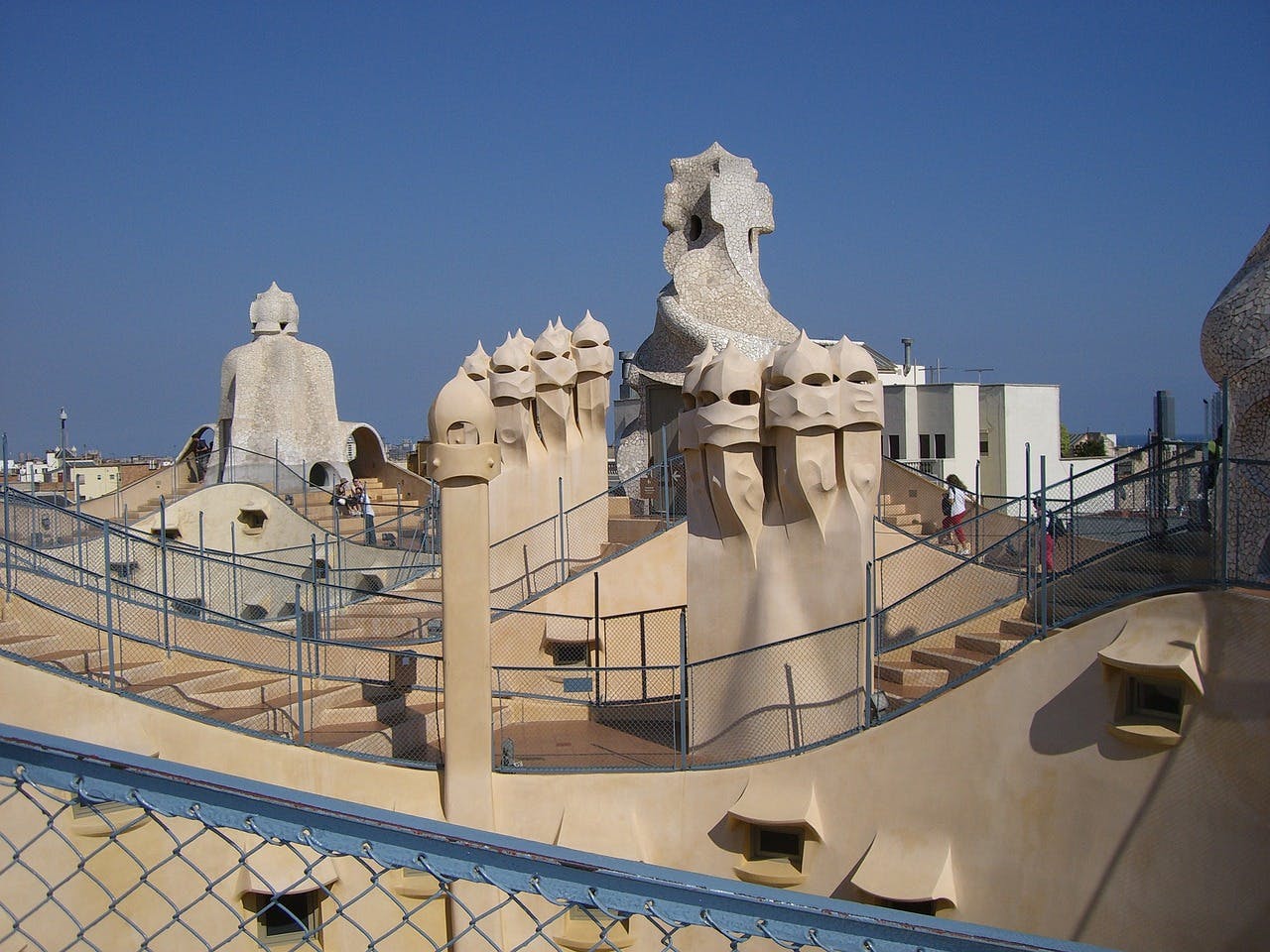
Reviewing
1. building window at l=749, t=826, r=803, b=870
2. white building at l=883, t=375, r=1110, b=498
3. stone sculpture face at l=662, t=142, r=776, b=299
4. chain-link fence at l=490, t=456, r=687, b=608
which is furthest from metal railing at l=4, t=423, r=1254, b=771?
white building at l=883, t=375, r=1110, b=498

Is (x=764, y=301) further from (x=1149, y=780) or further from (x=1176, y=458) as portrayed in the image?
(x=1149, y=780)

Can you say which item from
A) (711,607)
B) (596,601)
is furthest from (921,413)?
(711,607)

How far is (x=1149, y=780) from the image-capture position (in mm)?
6789

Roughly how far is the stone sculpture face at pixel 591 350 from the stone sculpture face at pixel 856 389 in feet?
16.3

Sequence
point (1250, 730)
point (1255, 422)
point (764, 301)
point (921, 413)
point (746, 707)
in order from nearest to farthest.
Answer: point (1250, 730) → point (1255, 422) → point (746, 707) → point (764, 301) → point (921, 413)

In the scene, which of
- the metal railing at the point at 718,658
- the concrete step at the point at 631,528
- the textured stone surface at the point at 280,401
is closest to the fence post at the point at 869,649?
the metal railing at the point at 718,658

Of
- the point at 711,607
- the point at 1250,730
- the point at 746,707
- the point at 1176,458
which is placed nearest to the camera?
the point at 1250,730

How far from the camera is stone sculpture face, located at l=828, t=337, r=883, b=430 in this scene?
8680mm

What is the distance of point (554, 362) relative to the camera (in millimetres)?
13242

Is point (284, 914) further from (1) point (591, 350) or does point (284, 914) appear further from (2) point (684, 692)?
(1) point (591, 350)

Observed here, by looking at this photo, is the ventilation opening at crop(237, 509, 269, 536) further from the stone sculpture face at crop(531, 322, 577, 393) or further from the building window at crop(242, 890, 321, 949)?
the building window at crop(242, 890, 321, 949)

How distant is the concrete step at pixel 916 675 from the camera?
894 cm

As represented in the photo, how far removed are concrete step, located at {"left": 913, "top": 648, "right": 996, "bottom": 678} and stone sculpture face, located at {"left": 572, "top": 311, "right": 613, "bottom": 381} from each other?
5.54m

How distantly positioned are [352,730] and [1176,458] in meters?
6.23
